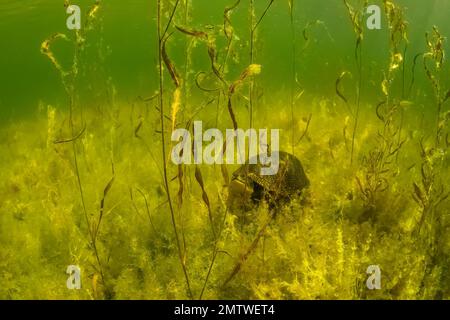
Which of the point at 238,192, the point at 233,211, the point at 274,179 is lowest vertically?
the point at 233,211

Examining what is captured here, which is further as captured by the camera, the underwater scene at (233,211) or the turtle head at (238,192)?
the turtle head at (238,192)

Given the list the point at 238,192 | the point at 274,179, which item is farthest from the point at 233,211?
the point at 274,179

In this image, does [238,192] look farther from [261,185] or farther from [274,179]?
[274,179]

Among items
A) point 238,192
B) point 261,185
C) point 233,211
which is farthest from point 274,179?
point 233,211

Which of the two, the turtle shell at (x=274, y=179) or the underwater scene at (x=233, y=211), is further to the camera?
the turtle shell at (x=274, y=179)

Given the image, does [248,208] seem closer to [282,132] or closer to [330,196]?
[330,196]

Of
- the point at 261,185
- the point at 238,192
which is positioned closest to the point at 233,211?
the point at 238,192

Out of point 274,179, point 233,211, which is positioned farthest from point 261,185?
point 233,211

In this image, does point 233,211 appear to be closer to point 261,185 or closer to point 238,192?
point 238,192

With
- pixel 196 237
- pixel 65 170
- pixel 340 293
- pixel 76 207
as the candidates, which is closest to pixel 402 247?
pixel 340 293

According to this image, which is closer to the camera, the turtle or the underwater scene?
the underwater scene

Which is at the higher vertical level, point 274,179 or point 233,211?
point 274,179

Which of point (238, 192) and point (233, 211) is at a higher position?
point (238, 192)

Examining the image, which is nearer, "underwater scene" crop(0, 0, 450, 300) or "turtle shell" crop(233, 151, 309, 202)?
"underwater scene" crop(0, 0, 450, 300)
